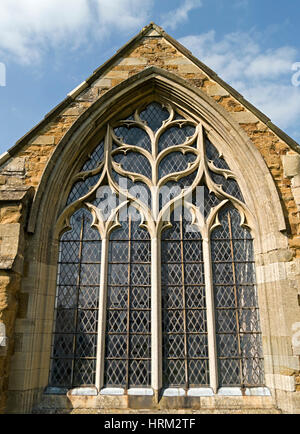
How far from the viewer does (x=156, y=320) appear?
16.1ft

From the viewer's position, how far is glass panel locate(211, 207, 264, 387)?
4.80m

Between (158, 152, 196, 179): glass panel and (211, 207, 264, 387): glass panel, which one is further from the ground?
(158, 152, 196, 179): glass panel

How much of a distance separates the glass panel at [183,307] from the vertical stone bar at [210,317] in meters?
0.08

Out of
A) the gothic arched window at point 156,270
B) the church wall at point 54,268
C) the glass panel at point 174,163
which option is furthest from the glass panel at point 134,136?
the church wall at point 54,268

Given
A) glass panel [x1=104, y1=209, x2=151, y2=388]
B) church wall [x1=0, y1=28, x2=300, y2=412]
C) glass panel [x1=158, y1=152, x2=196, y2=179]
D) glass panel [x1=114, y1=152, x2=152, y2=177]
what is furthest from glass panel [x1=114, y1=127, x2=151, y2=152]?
glass panel [x1=104, y1=209, x2=151, y2=388]

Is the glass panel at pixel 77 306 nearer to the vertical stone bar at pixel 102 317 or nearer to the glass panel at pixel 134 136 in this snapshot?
the vertical stone bar at pixel 102 317

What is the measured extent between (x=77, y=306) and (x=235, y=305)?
7.64 feet

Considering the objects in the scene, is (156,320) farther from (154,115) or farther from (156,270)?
(154,115)

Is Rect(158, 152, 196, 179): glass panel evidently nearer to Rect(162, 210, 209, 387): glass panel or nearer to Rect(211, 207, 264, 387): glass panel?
Rect(162, 210, 209, 387): glass panel

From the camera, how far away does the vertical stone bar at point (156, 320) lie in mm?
4703

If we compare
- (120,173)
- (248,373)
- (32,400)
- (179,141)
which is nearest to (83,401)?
(32,400)

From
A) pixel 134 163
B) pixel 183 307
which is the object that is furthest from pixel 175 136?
pixel 183 307

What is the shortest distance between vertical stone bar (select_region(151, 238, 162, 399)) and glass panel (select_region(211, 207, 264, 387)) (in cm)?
84
